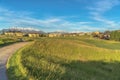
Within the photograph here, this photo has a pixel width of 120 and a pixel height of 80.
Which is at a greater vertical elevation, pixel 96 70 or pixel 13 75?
pixel 13 75

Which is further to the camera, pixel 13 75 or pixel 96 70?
pixel 96 70

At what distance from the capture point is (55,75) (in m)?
19.0

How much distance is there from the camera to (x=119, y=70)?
3359 cm

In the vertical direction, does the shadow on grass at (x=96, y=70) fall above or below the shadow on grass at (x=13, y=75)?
below

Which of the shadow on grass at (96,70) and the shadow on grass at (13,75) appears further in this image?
the shadow on grass at (96,70)

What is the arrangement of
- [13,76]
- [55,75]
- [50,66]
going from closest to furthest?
[13,76] < [55,75] < [50,66]

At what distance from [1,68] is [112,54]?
93.1 feet

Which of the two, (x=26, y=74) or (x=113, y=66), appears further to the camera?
(x=113, y=66)

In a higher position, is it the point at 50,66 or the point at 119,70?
the point at 50,66

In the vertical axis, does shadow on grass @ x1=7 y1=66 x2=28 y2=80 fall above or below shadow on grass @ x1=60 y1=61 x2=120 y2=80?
above

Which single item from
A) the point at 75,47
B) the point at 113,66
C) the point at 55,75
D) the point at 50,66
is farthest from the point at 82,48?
the point at 55,75

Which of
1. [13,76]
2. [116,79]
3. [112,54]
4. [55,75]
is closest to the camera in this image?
[13,76]

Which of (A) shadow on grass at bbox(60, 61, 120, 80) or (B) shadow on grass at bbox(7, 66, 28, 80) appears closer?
(B) shadow on grass at bbox(7, 66, 28, 80)

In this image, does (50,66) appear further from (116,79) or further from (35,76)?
(116,79)
